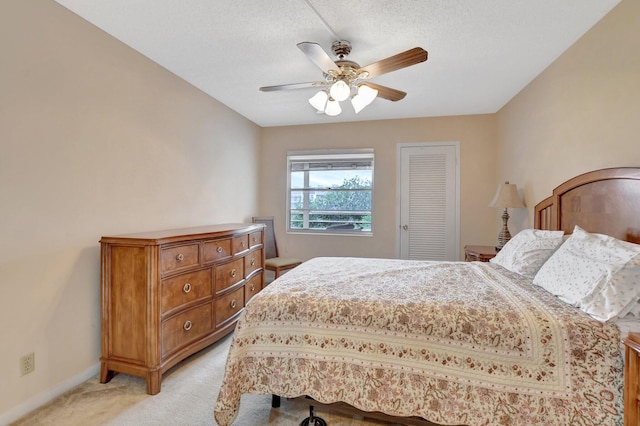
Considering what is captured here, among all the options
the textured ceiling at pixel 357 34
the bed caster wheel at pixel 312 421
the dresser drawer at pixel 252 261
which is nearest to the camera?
the bed caster wheel at pixel 312 421

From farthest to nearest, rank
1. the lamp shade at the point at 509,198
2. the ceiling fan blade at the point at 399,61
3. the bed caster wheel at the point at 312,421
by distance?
1. the lamp shade at the point at 509,198
2. the ceiling fan blade at the point at 399,61
3. the bed caster wheel at the point at 312,421

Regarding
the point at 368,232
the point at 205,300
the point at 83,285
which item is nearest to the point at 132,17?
the point at 83,285

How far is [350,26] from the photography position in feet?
7.05

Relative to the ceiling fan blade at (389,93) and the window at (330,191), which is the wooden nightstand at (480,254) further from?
the ceiling fan blade at (389,93)

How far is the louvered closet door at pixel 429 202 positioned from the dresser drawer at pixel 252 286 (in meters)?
2.14

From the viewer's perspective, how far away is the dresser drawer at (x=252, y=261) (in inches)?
123

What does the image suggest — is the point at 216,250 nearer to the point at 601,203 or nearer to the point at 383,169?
the point at 383,169

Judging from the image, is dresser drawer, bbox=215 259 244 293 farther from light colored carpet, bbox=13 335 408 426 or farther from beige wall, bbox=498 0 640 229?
beige wall, bbox=498 0 640 229

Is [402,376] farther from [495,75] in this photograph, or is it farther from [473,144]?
[473,144]

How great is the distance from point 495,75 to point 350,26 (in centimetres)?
171

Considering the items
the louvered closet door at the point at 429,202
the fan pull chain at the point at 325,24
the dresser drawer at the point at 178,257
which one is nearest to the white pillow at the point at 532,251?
the louvered closet door at the point at 429,202

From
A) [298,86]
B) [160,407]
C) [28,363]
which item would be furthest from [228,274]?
[298,86]

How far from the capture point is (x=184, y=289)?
2311 mm

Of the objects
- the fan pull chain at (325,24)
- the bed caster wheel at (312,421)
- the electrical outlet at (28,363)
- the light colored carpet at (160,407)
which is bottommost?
the light colored carpet at (160,407)
